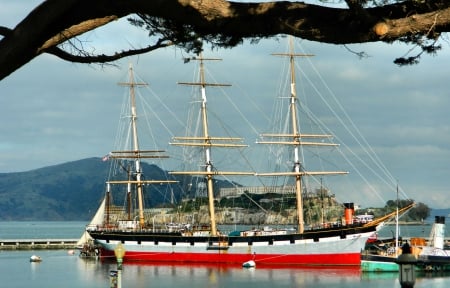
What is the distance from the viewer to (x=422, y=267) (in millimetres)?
52938

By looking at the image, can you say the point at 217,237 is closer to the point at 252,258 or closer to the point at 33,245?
the point at 252,258

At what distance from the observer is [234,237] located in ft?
210

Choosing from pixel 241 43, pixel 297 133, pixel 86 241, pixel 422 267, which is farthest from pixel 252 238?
pixel 241 43

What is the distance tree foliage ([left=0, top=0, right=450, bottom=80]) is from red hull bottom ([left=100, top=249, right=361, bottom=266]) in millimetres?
52370

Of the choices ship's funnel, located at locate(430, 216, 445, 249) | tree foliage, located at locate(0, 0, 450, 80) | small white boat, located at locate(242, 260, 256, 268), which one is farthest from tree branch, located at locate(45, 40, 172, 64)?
small white boat, located at locate(242, 260, 256, 268)

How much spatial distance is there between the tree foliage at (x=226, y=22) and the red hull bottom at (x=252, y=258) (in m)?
52.4

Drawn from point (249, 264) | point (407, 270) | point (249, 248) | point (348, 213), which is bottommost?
point (249, 264)

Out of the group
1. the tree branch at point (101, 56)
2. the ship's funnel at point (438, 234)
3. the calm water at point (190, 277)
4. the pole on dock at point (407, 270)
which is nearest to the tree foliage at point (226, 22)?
the tree branch at point (101, 56)

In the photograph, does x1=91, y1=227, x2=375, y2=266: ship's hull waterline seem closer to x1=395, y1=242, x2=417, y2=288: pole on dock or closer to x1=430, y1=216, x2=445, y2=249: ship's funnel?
x1=430, y1=216, x2=445, y2=249: ship's funnel

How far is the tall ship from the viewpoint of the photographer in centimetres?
5916

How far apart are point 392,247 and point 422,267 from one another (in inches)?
122

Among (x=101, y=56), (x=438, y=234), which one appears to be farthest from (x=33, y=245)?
(x=101, y=56)

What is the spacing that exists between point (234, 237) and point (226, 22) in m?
57.3

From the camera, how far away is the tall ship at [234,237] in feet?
194
